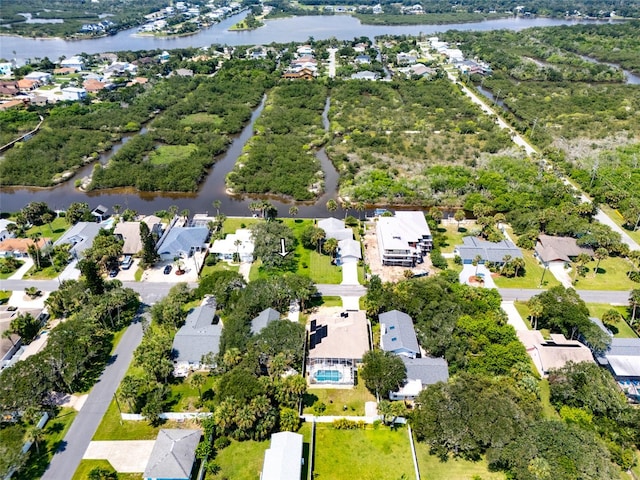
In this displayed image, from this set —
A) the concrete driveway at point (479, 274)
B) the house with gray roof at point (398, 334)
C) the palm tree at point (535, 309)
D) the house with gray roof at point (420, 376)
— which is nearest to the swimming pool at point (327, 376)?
the house with gray roof at point (420, 376)

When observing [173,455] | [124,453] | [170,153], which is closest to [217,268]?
[124,453]

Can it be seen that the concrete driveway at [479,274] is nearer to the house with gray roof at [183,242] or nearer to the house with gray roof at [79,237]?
the house with gray roof at [183,242]

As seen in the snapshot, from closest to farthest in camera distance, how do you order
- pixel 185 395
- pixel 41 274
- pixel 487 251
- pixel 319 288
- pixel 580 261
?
pixel 185 395
pixel 319 288
pixel 41 274
pixel 580 261
pixel 487 251

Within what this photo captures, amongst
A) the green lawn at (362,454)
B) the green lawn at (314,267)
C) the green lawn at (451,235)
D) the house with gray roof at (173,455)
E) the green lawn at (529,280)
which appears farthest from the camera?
the green lawn at (451,235)

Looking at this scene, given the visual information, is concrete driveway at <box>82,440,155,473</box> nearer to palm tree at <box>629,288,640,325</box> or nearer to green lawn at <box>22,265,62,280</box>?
green lawn at <box>22,265,62,280</box>

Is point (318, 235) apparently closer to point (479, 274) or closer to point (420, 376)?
point (479, 274)
